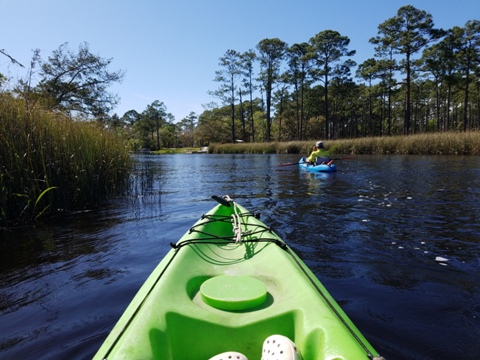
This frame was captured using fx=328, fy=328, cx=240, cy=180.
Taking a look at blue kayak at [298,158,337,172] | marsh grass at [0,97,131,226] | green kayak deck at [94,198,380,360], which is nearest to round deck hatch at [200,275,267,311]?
green kayak deck at [94,198,380,360]

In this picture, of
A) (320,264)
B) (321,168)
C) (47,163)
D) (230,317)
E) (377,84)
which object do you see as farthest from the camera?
(377,84)

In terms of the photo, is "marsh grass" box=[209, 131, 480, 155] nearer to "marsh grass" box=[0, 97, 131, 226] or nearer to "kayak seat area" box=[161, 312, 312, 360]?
"marsh grass" box=[0, 97, 131, 226]

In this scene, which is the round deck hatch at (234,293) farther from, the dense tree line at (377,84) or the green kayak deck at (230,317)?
the dense tree line at (377,84)

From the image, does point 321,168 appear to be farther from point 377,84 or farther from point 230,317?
point 377,84

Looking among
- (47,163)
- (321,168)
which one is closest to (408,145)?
(321,168)

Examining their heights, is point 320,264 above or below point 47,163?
below

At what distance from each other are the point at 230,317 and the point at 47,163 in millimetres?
4785

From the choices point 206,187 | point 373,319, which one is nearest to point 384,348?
point 373,319

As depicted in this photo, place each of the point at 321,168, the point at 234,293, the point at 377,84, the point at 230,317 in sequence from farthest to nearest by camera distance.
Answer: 1. the point at 377,84
2. the point at 321,168
3. the point at 234,293
4. the point at 230,317

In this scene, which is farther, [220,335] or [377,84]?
[377,84]

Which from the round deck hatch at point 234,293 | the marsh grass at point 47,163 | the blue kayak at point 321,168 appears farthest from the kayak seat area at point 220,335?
the blue kayak at point 321,168

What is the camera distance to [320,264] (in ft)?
12.1

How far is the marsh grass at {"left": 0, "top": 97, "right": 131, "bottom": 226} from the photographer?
15.8 feet

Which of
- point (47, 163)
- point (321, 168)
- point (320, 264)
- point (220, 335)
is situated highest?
point (47, 163)
